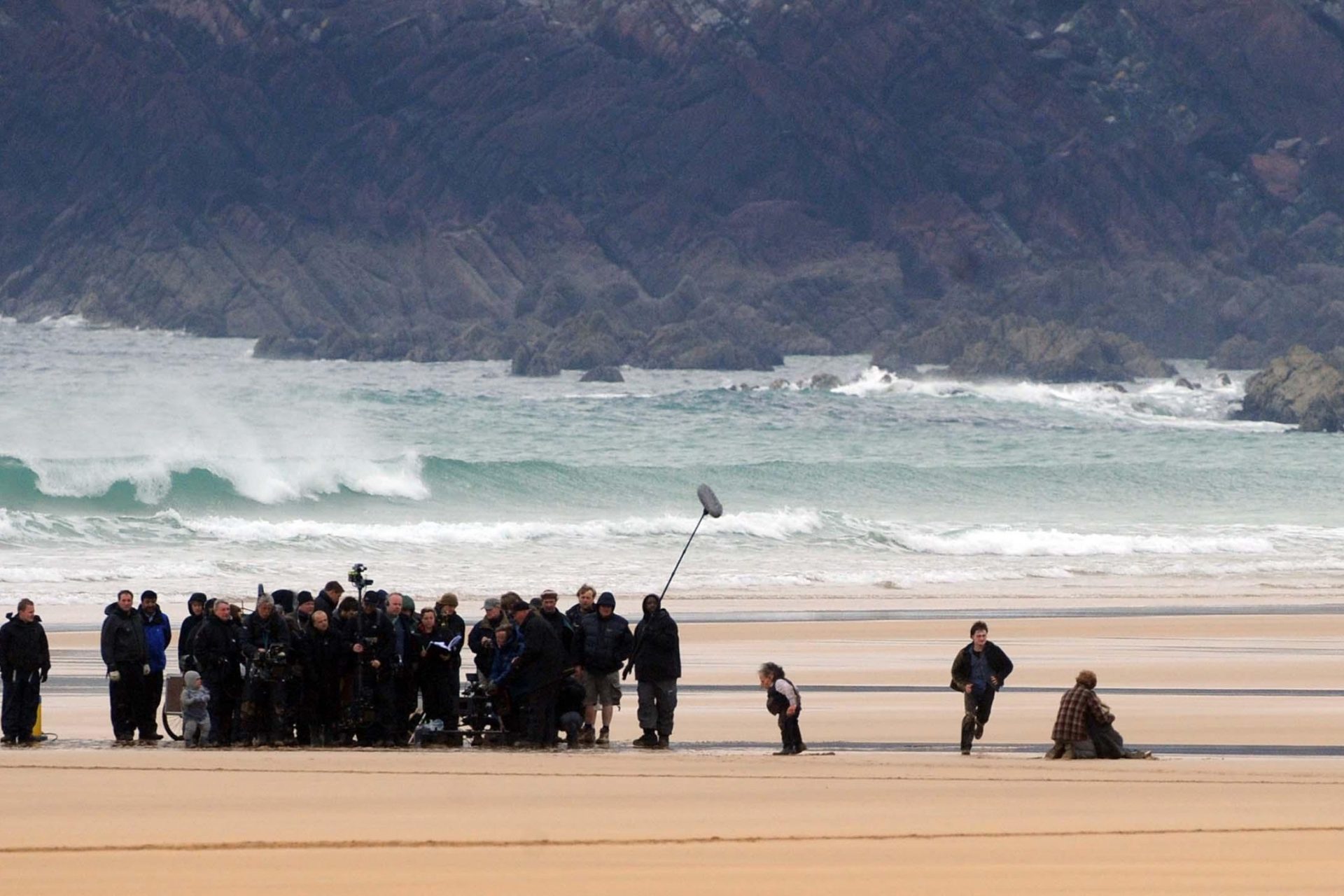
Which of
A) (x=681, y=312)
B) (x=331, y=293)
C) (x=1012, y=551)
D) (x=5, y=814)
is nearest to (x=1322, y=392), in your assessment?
(x=1012, y=551)

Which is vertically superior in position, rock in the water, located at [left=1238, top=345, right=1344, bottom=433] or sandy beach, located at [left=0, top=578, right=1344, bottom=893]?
rock in the water, located at [left=1238, top=345, right=1344, bottom=433]

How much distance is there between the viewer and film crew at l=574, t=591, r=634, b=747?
13375mm

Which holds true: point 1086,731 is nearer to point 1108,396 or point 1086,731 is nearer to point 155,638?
point 155,638

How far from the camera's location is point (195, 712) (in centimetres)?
1310

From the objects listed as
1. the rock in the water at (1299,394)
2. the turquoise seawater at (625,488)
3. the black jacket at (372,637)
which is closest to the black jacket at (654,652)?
the black jacket at (372,637)

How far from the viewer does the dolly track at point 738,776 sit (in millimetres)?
11539

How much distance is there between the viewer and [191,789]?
1104 centimetres

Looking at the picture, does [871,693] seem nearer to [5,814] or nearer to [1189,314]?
[5,814]

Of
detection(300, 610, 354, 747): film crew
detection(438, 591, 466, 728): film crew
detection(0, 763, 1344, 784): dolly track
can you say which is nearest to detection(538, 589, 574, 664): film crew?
detection(438, 591, 466, 728): film crew

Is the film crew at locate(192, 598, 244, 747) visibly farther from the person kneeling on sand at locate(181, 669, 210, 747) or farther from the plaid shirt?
the plaid shirt

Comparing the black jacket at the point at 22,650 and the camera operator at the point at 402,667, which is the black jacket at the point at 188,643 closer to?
the black jacket at the point at 22,650

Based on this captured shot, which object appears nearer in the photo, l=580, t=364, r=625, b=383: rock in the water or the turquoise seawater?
the turquoise seawater

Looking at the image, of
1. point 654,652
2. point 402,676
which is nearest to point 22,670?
point 402,676

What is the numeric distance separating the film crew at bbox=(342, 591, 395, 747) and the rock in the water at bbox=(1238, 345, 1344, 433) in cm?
5692
